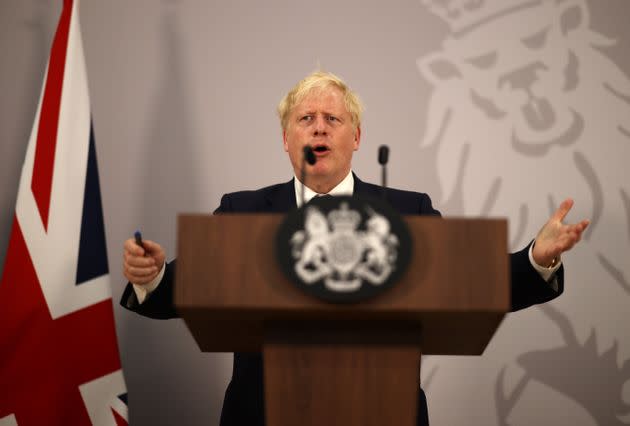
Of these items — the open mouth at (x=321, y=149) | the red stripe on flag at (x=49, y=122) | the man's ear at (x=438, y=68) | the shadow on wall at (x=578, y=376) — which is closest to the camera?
the open mouth at (x=321, y=149)

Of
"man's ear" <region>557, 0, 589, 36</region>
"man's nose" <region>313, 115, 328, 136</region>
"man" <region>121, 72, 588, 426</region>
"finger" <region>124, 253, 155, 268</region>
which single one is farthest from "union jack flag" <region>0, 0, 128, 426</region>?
"man's ear" <region>557, 0, 589, 36</region>

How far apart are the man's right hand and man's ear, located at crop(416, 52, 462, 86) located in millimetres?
1710

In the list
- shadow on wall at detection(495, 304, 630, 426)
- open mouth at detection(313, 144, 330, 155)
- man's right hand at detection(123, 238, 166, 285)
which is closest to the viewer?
man's right hand at detection(123, 238, 166, 285)

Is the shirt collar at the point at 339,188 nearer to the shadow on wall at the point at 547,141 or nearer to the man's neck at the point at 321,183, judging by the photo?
the man's neck at the point at 321,183

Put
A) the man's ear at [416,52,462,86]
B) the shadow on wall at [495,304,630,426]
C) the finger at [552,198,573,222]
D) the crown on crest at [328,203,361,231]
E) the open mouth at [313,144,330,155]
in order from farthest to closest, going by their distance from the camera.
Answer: the man's ear at [416,52,462,86]
the shadow on wall at [495,304,630,426]
the open mouth at [313,144,330,155]
the finger at [552,198,573,222]
the crown on crest at [328,203,361,231]

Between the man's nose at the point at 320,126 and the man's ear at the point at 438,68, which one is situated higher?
the man's ear at the point at 438,68

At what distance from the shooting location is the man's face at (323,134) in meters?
2.12

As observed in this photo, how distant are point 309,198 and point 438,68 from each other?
3.59ft

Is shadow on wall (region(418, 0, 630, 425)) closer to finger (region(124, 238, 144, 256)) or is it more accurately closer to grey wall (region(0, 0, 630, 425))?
grey wall (region(0, 0, 630, 425))

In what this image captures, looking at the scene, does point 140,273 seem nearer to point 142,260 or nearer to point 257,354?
point 142,260

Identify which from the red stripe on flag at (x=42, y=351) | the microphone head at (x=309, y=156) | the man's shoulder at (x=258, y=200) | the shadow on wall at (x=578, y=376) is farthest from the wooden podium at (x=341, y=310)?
the shadow on wall at (x=578, y=376)

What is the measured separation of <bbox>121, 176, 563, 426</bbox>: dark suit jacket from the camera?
157cm

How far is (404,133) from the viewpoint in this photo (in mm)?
2787

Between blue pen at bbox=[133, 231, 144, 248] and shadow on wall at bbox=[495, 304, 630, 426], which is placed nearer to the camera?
blue pen at bbox=[133, 231, 144, 248]
